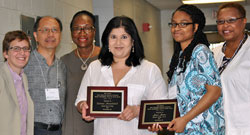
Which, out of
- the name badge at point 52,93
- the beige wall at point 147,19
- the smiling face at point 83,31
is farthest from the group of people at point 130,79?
the beige wall at point 147,19

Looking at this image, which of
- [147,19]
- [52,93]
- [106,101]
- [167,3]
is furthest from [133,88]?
[167,3]

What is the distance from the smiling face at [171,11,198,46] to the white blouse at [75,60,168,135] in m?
0.29

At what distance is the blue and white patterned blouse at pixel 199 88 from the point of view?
2.42m

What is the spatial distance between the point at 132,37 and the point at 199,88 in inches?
23.5

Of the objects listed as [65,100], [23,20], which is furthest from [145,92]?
[23,20]

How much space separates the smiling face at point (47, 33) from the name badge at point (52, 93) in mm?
361

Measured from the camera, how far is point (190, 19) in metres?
2.56

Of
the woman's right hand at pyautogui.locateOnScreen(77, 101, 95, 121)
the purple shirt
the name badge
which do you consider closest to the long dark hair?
the woman's right hand at pyautogui.locateOnScreen(77, 101, 95, 121)

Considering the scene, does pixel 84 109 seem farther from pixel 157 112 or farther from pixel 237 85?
pixel 237 85

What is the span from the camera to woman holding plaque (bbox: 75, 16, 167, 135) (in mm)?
2582

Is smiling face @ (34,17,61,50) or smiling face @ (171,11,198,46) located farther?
smiling face @ (34,17,61,50)

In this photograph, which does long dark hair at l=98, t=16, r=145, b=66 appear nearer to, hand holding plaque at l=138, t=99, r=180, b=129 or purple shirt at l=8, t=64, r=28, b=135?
hand holding plaque at l=138, t=99, r=180, b=129

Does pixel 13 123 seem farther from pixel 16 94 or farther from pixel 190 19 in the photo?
pixel 190 19

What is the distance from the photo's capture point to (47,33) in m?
3.07
